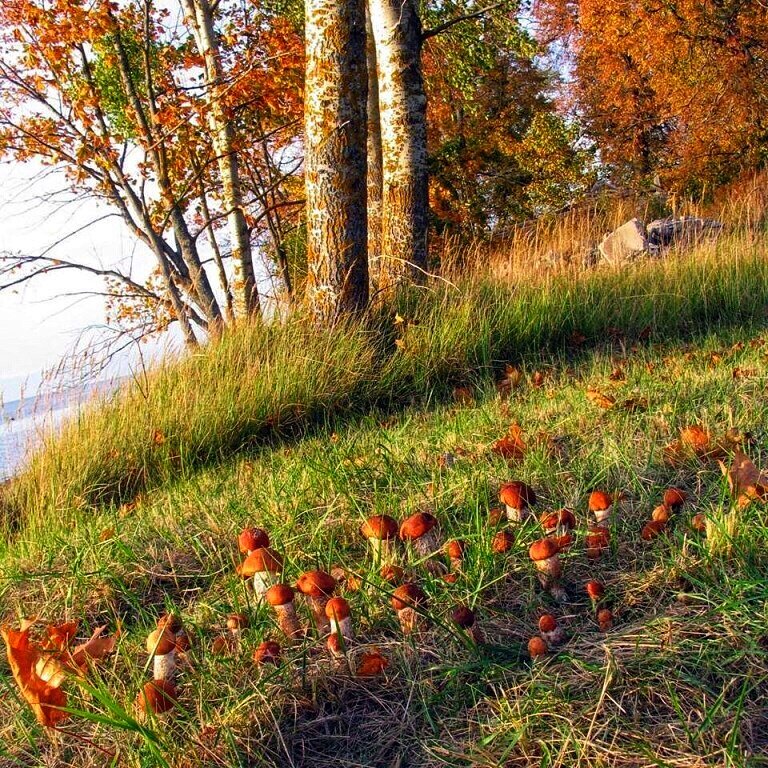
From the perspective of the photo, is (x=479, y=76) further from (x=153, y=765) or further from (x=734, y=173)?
(x=153, y=765)

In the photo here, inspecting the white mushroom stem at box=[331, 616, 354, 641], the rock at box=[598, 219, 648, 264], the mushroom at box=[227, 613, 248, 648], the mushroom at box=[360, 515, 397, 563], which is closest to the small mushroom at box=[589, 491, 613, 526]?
the mushroom at box=[360, 515, 397, 563]

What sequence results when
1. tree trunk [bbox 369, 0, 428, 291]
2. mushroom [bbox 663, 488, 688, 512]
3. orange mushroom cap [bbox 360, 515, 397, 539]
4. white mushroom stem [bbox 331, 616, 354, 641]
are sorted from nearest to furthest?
white mushroom stem [bbox 331, 616, 354, 641], orange mushroom cap [bbox 360, 515, 397, 539], mushroom [bbox 663, 488, 688, 512], tree trunk [bbox 369, 0, 428, 291]

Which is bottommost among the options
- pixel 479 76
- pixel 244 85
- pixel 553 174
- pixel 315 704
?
pixel 315 704

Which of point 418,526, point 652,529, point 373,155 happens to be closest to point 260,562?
point 418,526

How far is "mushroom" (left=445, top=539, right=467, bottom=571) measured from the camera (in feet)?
6.52

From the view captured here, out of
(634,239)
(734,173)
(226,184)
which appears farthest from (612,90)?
(226,184)

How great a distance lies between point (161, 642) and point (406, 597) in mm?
619

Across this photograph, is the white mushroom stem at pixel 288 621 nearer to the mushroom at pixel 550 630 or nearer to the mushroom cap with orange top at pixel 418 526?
the mushroom cap with orange top at pixel 418 526

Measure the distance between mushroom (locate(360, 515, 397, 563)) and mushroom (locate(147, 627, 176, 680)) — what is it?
0.61 metres

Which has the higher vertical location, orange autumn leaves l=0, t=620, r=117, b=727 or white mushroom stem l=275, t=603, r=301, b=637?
orange autumn leaves l=0, t=620, r=117, b=727

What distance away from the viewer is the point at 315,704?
65.0 inches

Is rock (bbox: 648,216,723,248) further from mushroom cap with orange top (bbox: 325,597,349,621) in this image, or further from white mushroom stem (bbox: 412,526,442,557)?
mushroom cap with orange top (bbox: 325,597,349,621)

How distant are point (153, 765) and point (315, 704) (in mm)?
385

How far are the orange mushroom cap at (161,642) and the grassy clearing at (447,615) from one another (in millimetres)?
120
